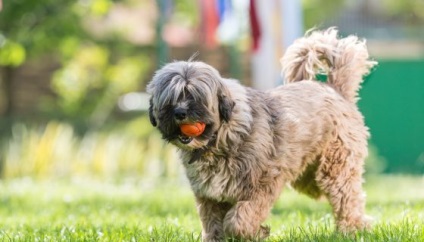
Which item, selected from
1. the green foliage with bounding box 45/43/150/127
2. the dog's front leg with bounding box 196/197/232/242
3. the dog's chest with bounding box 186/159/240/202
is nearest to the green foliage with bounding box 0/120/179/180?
the green foliage with bounding box 45/43/150/127

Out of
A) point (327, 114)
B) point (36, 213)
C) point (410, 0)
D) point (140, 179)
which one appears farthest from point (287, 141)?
point (410, 0)

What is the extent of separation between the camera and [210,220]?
7359 mm

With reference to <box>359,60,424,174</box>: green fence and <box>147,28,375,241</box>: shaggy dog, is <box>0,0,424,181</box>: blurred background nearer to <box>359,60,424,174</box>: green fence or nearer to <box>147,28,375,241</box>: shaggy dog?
<box>359,60,424,174</box>: green fence

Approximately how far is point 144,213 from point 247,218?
330 centimetres

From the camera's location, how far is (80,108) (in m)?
21.7

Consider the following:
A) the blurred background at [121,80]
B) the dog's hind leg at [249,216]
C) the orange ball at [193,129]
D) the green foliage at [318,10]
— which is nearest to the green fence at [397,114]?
the blurred background at [121,80]

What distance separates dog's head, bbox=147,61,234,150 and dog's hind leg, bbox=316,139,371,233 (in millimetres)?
1344

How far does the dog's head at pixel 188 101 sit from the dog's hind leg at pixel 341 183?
134 cm

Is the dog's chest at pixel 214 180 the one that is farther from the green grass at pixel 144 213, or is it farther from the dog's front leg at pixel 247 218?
the green grass at pixel 144 213

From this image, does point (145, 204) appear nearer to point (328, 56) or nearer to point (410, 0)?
point (328, 56)

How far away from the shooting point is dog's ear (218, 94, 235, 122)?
22.9ft

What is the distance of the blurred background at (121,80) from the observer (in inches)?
650

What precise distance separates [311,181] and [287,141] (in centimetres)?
96

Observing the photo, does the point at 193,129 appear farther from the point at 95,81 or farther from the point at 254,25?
the point at 95,81
